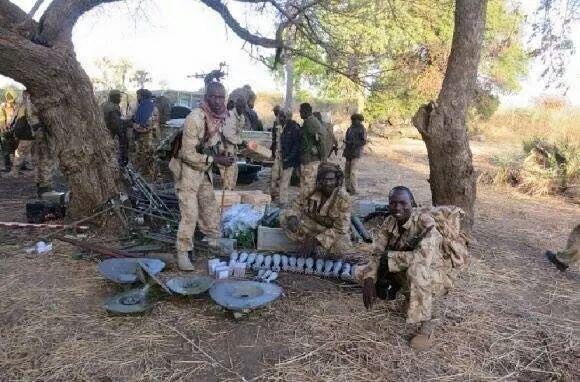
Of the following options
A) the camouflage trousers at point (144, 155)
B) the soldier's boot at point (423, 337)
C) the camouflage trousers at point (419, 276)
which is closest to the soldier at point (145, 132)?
the camouflage trousers at point (144, 155)

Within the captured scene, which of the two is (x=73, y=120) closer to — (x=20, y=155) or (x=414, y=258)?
(x=414, y=258)

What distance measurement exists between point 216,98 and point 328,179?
1.38m

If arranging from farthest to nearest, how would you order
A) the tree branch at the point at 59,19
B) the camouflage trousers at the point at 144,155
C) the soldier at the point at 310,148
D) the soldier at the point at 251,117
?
the soldier at the point at 251,117
the camouflage trousers at the point at 144,155
the soldier at the point at 310,148
the tree branch at the point at 59,19

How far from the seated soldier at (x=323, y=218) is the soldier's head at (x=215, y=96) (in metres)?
1.23

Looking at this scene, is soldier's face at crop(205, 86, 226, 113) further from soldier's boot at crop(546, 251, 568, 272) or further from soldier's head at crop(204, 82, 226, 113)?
soldier's boot at crop(546, 251, 568, 272)

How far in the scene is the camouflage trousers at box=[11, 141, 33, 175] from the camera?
10000 millimetres

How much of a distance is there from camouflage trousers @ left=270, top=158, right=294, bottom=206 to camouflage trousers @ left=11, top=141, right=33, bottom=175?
16.4 feet

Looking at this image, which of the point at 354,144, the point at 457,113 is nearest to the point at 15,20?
the point at 457,113

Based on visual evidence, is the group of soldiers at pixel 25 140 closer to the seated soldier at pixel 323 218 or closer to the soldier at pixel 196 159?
the soldier at pixel 196 159

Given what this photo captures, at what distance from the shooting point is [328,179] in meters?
5.11

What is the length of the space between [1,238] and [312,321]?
4.00m

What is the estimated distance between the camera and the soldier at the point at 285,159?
8.37 m

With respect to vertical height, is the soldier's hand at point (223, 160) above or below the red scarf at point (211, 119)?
below

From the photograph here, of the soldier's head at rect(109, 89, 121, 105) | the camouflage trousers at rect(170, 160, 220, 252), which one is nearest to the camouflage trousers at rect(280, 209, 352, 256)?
the camouflage trousers at rect(170, 160, 220, 252)
